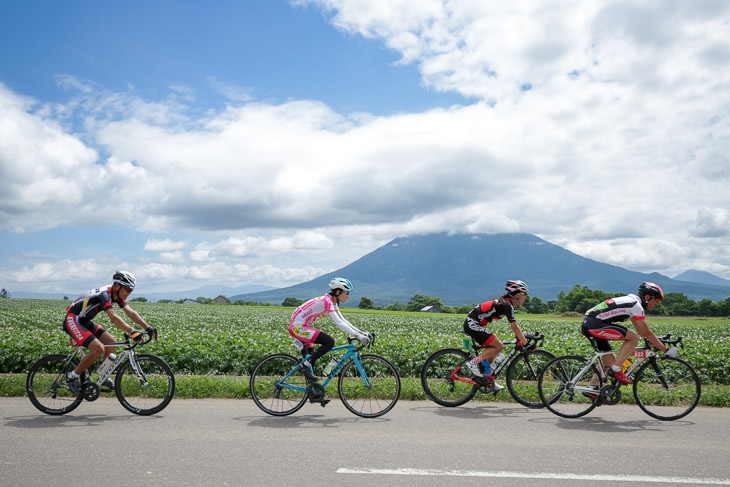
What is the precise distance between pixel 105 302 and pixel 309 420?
365 cm

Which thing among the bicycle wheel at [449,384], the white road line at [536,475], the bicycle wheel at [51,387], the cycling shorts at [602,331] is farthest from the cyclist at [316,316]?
the cycling shorts at [602,331]

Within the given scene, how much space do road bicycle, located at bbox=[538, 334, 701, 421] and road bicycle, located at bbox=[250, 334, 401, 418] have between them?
8.38ft

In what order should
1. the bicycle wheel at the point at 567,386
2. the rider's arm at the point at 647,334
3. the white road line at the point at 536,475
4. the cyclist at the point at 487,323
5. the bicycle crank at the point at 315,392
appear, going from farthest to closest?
the cyclist at the point at 487,323 → the bicycle wheel at the point at 567,386 → the bicycle crank at the point at 315,392 → the rider's arm at the point at 647,334 → the white road line at the point at 536,475

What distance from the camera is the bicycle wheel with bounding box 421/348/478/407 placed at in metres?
8.44

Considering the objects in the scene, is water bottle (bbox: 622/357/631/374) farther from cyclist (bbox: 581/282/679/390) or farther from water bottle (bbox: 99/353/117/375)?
water bottle (bbox: 99/353/117/375)

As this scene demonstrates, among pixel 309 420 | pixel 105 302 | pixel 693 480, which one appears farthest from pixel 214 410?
pixel 693 480

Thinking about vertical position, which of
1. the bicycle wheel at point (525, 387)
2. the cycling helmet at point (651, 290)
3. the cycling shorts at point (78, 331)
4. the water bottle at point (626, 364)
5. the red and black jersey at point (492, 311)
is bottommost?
the bicycle wheel at point (525, 387)

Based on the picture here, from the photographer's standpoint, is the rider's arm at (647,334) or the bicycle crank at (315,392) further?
the bicycle crank at (315,392)

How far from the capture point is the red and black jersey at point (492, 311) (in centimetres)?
813

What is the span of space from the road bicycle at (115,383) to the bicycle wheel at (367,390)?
8.91 feet

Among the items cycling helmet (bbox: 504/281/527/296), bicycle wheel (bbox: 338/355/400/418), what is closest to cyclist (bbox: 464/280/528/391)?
cycling helmet (bbox: 504/281/527/296)

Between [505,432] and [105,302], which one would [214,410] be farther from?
A: [505,432]

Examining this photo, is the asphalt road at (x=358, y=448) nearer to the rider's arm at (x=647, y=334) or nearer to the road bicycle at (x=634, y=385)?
the road bicycle at (x=634, y=385)

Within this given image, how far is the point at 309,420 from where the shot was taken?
7.37 m
